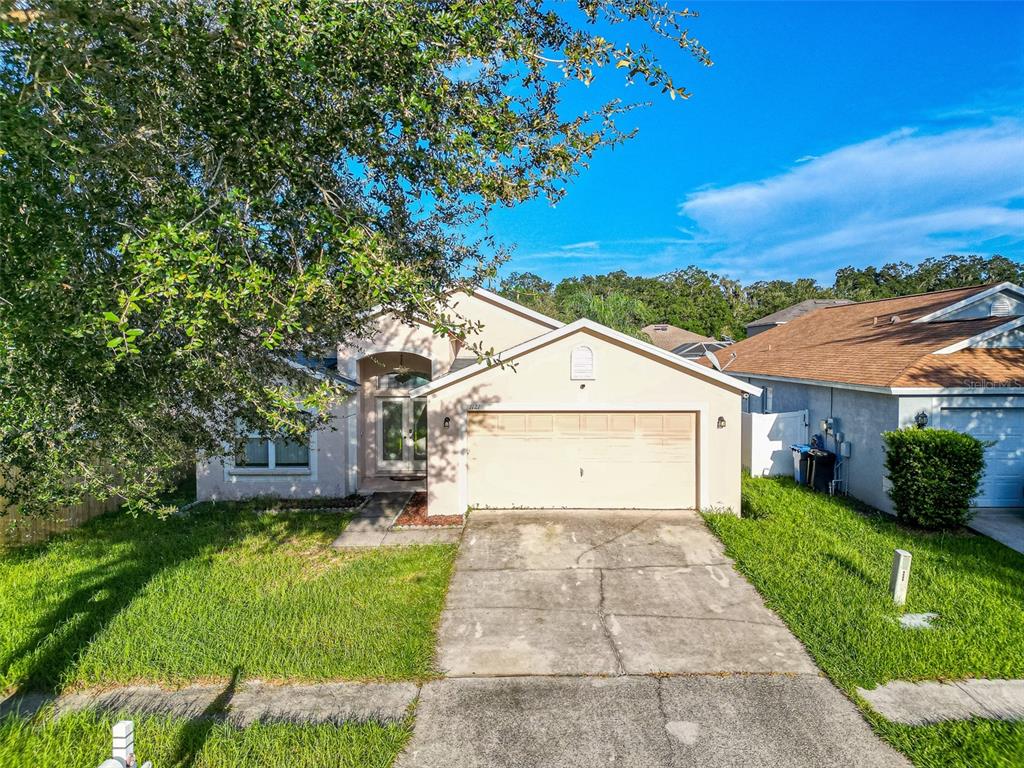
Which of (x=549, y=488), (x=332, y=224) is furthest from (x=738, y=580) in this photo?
(x=332, y=224)

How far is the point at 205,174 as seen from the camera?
4.57 m

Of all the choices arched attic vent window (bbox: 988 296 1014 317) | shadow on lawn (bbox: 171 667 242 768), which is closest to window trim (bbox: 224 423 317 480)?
shadow on lawn (bbox: 171 667 242 768)

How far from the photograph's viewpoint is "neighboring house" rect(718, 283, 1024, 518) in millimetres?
Answer: 10039

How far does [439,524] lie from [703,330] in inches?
2078

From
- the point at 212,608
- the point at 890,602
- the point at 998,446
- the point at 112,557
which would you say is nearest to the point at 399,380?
the point at 112,557

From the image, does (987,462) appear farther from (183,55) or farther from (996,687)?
(183,55)

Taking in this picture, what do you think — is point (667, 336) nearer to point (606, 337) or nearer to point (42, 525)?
point (606, 337)

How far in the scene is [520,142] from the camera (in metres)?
5.35

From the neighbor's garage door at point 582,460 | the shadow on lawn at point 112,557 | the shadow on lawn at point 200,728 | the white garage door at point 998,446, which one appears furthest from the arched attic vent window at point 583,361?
the shadow on lawn at point 200,728

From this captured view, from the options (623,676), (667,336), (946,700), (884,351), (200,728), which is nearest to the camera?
(200,728)

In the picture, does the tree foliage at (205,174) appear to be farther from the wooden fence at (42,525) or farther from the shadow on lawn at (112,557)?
the wooden fence at (42,525)

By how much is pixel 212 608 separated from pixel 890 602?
818cm

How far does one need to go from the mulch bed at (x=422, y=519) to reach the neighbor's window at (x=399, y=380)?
12.7 ft

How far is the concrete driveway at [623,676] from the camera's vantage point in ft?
13.8
